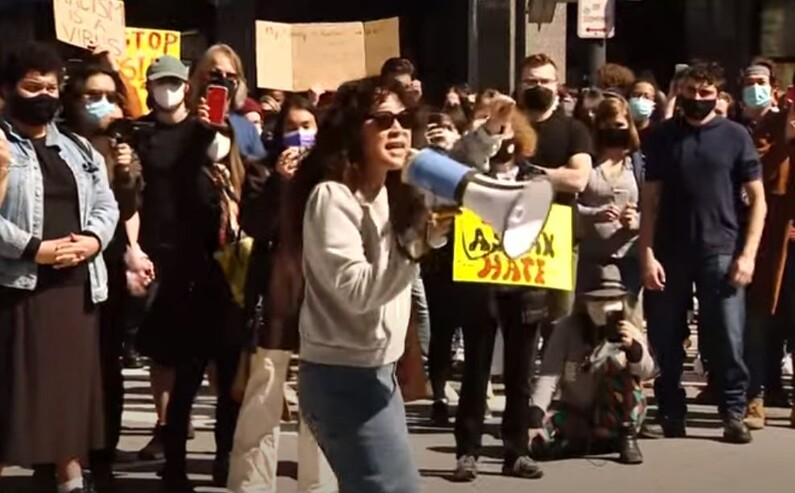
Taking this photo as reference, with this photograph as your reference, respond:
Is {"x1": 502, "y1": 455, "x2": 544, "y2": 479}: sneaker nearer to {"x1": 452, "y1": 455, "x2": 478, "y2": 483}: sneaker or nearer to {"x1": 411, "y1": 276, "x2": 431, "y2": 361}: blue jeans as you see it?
{"x1": 452, "y1": 455, "x2": 478, "y2": 483}: sneaker

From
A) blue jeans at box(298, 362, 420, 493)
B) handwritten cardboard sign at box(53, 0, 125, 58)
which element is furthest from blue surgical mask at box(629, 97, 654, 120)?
blue jeans at box(298, 362, 420, 493)

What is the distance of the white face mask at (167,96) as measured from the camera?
6.96m

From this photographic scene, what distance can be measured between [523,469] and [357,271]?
3.21 m

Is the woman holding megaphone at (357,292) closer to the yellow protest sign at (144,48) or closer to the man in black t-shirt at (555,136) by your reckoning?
the man in black t-shirt at (555,136)

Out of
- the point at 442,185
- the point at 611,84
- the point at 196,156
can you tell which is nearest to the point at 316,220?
the point at 442,185

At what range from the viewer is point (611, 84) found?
958 centimetres

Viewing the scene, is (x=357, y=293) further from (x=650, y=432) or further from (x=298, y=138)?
(x=650, y=432)

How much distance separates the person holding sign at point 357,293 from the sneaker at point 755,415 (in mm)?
4319

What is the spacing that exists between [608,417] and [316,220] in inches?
142

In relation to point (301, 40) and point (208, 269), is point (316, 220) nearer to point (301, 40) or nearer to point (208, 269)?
point (208, 269)

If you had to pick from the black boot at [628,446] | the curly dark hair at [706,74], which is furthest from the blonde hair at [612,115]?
the black boot at [628,446]

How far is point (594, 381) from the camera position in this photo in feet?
24.9

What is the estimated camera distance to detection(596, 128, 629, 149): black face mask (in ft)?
25.8

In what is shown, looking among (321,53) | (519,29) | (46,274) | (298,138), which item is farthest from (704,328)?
(519,29)
